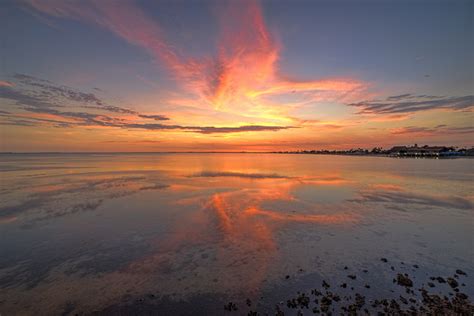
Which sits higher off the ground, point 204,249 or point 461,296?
point 461,296

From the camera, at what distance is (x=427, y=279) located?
831 centimetres

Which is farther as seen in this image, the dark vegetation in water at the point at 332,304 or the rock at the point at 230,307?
the rock at the point at 230,307

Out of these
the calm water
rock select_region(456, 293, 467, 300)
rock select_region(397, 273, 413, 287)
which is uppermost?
rock select_region(456, 293, 467, 300)

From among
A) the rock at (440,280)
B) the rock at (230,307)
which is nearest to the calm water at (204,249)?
the rock at (230,307)

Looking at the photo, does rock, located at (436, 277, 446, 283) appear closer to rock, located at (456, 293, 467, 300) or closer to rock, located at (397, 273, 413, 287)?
rock, located at (456, 293, 467, 300)

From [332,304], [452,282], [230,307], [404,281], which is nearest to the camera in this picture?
[230,307]

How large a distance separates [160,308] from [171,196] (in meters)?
15.8

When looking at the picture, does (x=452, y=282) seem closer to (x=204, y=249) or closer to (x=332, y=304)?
(x=332, y=304)

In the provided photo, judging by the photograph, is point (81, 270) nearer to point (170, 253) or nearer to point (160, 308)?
point (170, 253)

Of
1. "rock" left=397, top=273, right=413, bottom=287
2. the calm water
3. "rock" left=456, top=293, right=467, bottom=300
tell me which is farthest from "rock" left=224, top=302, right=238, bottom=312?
"rock" left=456, top=293, right=467, bottom=300

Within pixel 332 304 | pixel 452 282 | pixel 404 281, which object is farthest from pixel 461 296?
pixel 332 304

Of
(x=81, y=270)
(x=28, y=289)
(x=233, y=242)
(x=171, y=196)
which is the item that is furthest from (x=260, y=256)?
(x=171, y=196)

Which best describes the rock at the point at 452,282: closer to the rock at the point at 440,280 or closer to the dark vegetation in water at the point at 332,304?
the dark vegetation in water at the point at 332,304

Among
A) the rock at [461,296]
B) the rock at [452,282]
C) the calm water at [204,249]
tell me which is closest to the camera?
the rock at [461,296]
